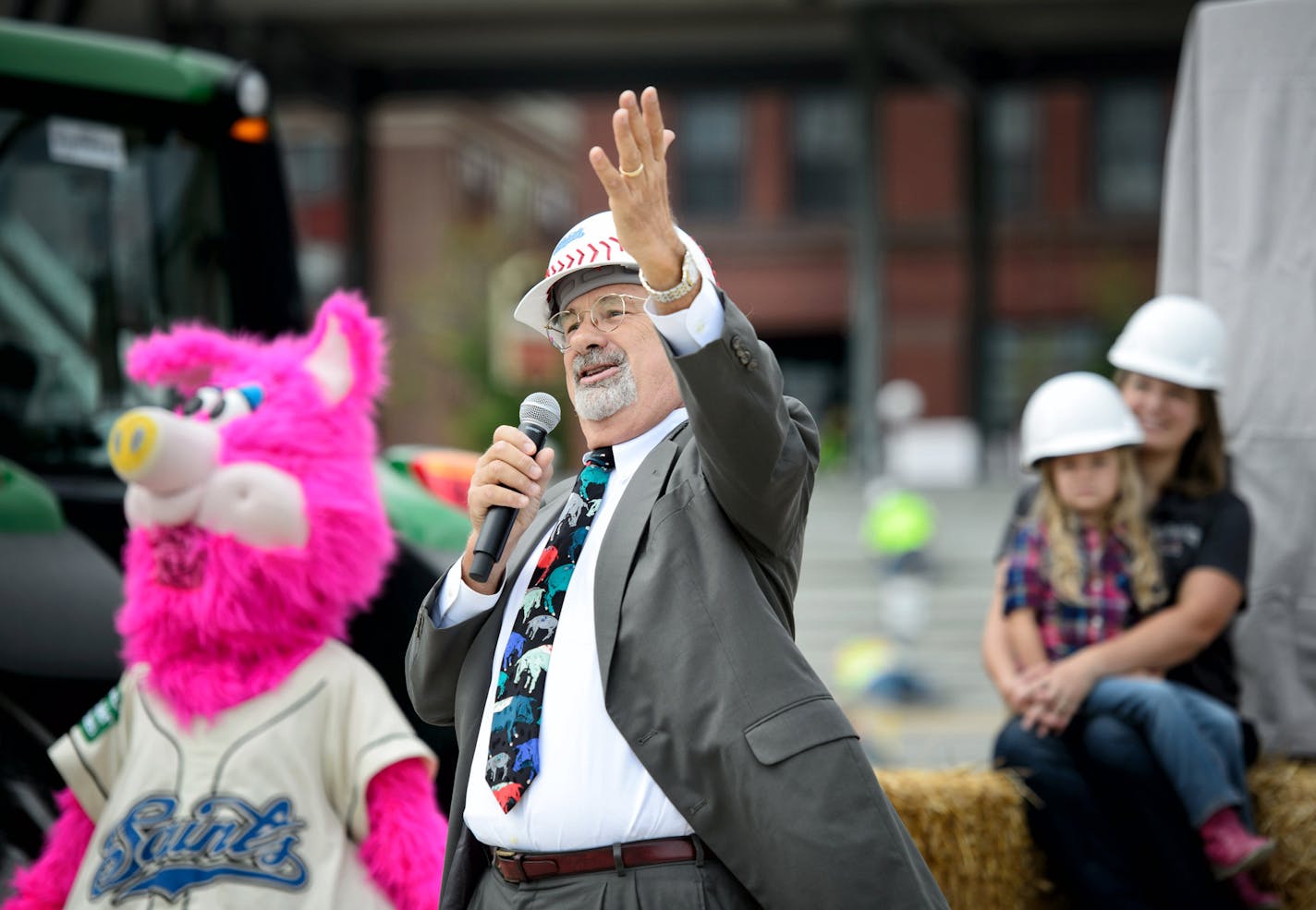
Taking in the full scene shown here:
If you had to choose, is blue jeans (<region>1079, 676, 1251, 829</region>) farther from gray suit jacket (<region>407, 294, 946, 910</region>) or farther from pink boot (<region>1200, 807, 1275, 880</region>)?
gray suit jacket (<region>407, 294, 946, 910</region>)

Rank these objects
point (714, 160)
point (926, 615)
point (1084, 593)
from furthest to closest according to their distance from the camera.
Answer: point (714, 160) < point (926, 615) < point (1084, 593)

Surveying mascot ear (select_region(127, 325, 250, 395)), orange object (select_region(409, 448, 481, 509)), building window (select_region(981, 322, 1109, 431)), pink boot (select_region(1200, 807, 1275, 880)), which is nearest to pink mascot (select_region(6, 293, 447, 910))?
mascot ear (select_region(127, 325, 250, 395))

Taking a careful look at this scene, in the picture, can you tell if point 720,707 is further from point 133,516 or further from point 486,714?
point 133,516

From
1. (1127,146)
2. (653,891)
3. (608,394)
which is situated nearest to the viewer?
(653,891)

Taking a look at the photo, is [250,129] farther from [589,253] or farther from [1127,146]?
[1127,146]

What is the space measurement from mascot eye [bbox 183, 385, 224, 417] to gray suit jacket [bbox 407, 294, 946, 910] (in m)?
1.36

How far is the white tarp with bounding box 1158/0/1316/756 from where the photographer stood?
13.2 feet

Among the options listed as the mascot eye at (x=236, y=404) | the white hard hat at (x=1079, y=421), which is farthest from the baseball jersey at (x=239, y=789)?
the white hard hat at (x=1079, y=421)

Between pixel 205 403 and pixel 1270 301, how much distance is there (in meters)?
2.87

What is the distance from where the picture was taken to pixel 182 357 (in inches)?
137

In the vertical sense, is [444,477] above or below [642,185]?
below

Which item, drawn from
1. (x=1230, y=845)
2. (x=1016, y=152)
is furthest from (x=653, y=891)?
(x=1016, y=152)

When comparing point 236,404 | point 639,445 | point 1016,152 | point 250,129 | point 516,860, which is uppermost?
point 250,129

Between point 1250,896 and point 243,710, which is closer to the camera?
point 243,710
